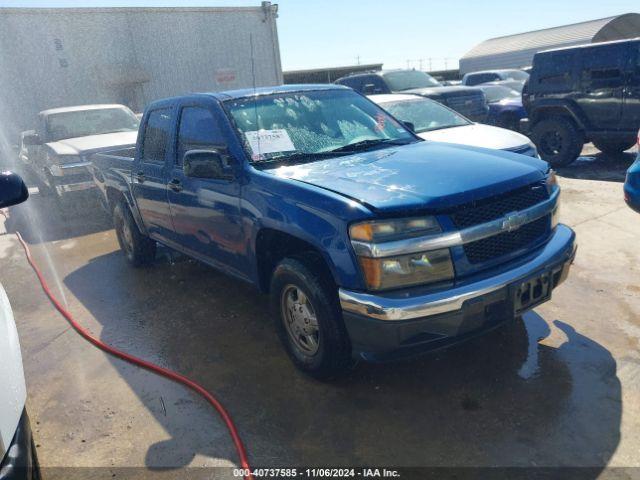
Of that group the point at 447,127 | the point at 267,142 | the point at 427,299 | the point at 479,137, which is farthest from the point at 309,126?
the point at 447,127

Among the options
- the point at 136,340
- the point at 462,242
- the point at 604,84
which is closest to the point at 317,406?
the point at 462,242

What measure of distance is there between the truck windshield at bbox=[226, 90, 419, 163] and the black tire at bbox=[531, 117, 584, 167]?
5.71 m

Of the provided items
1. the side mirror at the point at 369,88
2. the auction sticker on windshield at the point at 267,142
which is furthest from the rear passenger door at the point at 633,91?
the auction sticker on windshield at the point at 267,142

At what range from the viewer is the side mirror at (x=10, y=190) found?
6.91ft

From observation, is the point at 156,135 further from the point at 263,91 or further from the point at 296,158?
the point at 296,158

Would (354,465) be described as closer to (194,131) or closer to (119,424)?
(119,424)

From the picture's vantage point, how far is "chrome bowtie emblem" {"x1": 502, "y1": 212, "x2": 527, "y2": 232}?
267cm

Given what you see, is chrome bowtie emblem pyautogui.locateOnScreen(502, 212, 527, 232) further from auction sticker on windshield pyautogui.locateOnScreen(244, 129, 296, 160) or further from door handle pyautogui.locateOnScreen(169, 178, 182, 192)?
door handle pyautogui.locateOnScreen(169, 178, 182, 192)

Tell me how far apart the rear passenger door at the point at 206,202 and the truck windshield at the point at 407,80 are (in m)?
8.37

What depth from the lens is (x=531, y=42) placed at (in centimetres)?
3238

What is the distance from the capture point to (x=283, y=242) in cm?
324

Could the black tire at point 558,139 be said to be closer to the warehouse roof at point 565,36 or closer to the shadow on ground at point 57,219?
the shadow on ground at point 57,219

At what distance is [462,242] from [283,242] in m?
1.20

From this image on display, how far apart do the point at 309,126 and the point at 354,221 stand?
1395mm
